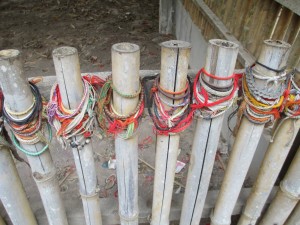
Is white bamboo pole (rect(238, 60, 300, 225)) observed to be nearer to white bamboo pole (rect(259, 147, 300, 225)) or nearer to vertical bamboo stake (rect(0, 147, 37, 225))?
white bamboo pole (rect(259, 147, 300, 225))

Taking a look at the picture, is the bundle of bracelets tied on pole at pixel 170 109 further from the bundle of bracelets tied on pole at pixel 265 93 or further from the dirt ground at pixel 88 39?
the dirt ground at pixel 88 39

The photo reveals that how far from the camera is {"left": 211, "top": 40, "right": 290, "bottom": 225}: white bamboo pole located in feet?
3.32

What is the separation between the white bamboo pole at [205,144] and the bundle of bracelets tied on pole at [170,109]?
108 mm

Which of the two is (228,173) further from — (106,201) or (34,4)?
(34,4)

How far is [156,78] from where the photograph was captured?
1.08 m

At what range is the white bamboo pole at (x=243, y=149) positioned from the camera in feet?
3.32

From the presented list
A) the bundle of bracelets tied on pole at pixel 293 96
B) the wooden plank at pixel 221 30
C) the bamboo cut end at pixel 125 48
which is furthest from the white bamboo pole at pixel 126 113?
the wooden plank at pixel 221 30

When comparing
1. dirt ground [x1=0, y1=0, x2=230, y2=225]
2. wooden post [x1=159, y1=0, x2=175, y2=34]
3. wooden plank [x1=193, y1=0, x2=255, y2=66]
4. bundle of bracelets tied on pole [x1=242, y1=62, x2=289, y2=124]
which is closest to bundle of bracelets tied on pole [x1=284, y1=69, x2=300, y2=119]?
bundle of bracelets tied on pole [x1=242, y1=62, x2=289, y2=124]

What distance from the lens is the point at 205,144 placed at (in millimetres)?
1254

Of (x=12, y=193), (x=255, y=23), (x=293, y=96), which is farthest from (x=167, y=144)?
(x=255, y=23)

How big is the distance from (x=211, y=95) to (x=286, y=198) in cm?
90

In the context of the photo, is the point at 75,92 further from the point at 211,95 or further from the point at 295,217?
the point at 295,217

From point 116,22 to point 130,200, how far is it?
553 centimetres

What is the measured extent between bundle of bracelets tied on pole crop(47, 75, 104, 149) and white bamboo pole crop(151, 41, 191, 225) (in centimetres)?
27
